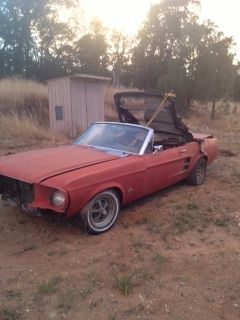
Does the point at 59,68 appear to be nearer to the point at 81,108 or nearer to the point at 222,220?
the point at 81,108

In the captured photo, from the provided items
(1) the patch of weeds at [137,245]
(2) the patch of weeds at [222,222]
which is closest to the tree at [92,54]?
(2) the patch of weeds at [222,222]

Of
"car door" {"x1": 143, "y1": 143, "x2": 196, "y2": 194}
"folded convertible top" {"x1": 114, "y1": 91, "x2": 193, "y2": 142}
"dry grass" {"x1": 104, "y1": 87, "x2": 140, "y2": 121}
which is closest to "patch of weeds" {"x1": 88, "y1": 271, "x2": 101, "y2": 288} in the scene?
"car door" {"x1": 143, "y1": 143, "x2": 196, "y2": 194}

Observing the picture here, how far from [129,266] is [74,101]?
946cm

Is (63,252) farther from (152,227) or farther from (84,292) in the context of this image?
(152,227)

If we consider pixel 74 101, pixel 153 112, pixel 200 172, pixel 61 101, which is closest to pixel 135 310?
pixel 153 112

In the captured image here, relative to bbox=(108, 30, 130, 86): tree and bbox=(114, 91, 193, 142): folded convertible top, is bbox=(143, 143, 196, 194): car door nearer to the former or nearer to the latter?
bbox=(114, 91, 193, 142): folded convertible top

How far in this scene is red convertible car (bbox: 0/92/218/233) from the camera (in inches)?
180

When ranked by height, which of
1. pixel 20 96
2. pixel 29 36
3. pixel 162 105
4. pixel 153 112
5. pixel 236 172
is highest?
pixel 29 36

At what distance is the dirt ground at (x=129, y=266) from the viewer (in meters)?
3.45

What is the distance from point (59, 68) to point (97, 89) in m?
19.5

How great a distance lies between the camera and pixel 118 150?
5812mm

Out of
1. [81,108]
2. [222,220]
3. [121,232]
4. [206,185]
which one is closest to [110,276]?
[121,232]

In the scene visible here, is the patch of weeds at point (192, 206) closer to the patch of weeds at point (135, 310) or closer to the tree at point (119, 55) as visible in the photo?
the patch of weeds at point (135, 310)

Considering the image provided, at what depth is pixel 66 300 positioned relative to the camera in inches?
138
